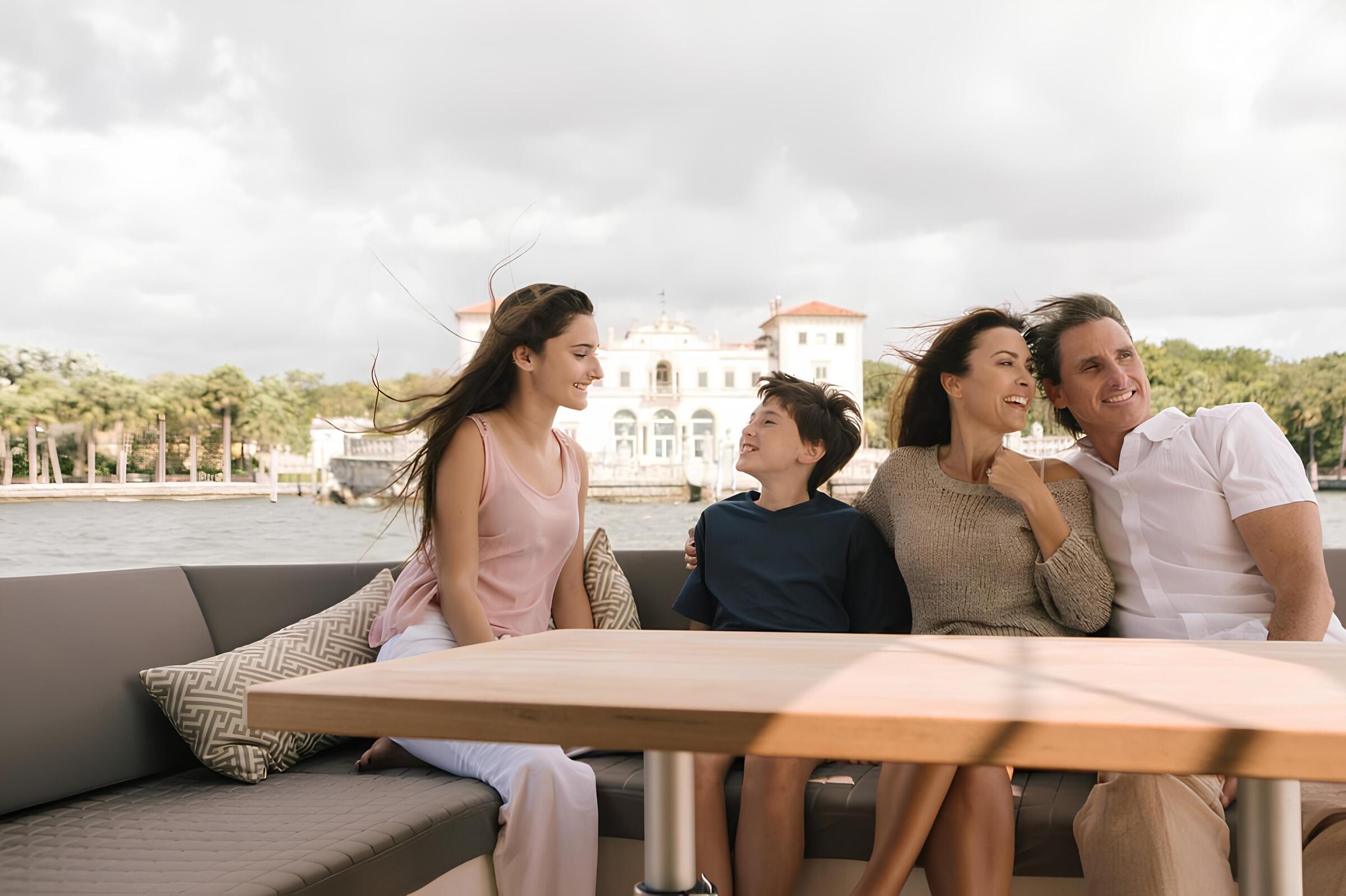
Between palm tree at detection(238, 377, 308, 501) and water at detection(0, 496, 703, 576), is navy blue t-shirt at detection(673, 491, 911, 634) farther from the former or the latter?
palm tree at detection(238, 377, 308, 501)

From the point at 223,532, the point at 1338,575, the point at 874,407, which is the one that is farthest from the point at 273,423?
the point at 1338,575

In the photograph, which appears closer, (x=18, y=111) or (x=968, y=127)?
(x=18, y=111)

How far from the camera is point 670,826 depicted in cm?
103

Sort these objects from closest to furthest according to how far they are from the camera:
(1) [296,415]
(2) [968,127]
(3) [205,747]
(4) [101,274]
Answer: (3) [205,747], (1) [296,415], (4) [101,274], (2) [968,127]

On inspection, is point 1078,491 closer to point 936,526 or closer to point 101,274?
point 936,526

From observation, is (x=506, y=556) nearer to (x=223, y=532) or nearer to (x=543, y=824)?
(x=543, y=824)

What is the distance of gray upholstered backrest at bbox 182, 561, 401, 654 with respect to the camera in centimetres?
232

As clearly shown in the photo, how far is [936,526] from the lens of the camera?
78.2 inches

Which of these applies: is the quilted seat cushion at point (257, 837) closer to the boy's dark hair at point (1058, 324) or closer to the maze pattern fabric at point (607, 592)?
the maze pattern fabric at point (607, 592)

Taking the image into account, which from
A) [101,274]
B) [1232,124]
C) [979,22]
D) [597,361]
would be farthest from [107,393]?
[1232,124]

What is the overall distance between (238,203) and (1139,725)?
55.6 meters

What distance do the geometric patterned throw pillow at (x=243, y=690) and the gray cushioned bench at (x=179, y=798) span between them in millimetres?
40

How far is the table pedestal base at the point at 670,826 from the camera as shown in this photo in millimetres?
1022

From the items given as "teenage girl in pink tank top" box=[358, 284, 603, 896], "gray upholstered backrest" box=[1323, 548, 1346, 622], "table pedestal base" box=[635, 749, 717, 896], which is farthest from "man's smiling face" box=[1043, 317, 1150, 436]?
"table pedestal base" box=[635, 749, 717, 896]
